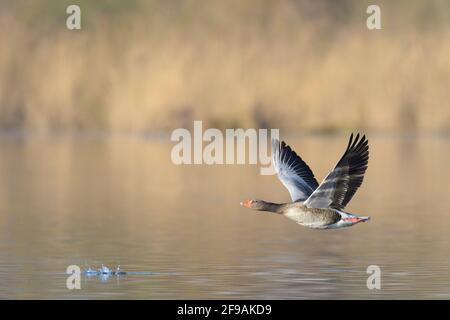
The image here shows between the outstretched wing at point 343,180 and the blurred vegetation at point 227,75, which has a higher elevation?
the blurred vegetation at point 227,75

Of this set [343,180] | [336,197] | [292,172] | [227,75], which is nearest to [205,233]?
[292,172]

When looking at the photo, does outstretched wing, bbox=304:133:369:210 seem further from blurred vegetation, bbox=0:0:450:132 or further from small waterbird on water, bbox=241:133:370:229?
blurred vegetation, bbox=0:0:450:132

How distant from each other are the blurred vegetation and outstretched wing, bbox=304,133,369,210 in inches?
772

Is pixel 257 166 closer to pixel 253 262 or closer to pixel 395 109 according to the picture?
pixel 395 109

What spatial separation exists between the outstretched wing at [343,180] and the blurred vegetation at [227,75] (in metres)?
19.6

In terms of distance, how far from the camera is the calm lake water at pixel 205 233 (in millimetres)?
12766

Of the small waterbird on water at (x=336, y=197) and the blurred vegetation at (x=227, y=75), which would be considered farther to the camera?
the blurred vegetation at (x=227, y=75)

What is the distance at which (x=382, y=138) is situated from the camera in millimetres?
35594

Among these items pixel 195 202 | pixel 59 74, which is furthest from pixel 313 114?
pixel 195 202

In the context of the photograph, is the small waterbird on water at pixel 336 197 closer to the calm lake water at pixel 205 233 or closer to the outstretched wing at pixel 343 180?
the outstretched wing at pixel 343 180

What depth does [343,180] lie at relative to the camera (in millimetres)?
13742

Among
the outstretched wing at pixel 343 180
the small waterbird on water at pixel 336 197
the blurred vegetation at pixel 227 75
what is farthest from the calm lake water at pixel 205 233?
the blurred vegetation at pixel 227 75

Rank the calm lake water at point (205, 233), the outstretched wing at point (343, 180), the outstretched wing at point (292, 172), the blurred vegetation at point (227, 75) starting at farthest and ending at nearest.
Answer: the blurred vegetation at point (227, 75) → the outstretched wing at point (292, 172) → the outstretched wing at point (343, 180) → the calm lake water at point (205, 233)
